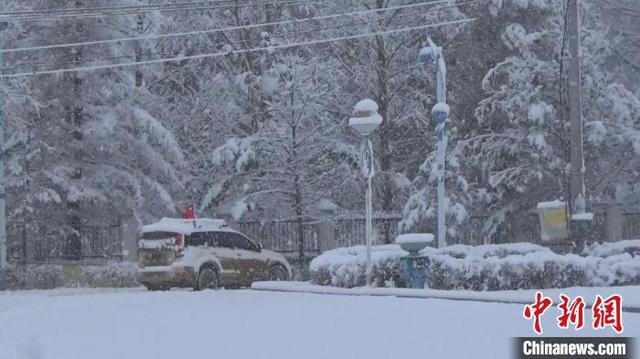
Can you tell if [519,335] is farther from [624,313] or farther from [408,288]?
[408,288]

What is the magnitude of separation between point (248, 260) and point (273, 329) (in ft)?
39.2

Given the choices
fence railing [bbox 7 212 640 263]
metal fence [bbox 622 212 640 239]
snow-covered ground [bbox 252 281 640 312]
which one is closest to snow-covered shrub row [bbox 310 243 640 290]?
snow-covered ground [bbox 252 281 640 312]

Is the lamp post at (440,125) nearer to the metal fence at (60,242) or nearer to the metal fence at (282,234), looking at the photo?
the metal fence at (282,234)

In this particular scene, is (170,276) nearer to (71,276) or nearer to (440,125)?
(71,276)

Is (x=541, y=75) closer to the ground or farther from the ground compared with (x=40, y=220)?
farther from the ground

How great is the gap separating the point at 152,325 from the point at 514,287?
776cm

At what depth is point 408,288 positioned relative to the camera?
1986 cm

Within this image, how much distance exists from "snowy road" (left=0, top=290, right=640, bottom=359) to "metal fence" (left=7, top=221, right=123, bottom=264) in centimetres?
1145

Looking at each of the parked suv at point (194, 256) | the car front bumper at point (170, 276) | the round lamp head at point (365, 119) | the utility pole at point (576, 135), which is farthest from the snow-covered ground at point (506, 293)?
the parked suv at point (194, 256)

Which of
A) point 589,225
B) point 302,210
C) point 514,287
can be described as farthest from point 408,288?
point 302,210

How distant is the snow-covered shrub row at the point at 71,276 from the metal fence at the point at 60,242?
1.52 meters

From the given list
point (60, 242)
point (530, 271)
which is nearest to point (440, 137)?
point (530, 271)

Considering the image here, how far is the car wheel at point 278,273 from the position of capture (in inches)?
1051

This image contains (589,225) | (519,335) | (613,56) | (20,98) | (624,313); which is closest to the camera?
(519,335)
